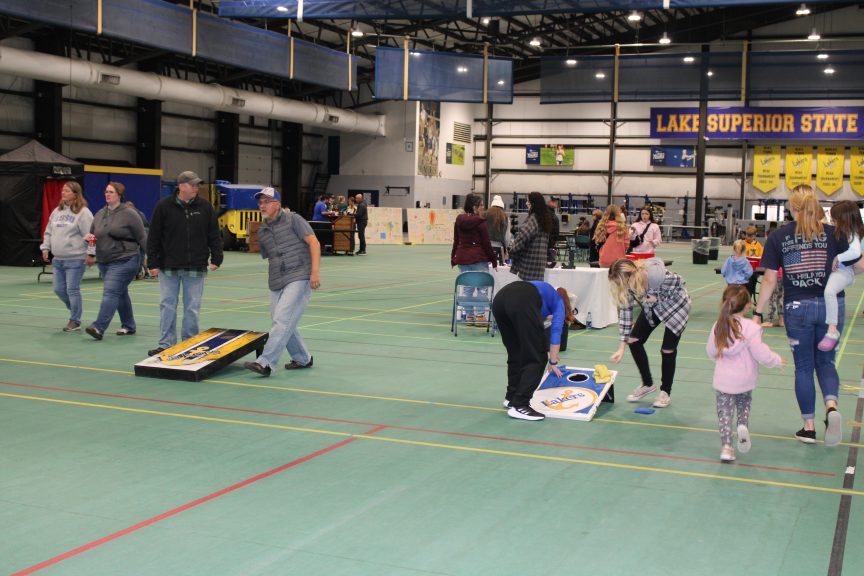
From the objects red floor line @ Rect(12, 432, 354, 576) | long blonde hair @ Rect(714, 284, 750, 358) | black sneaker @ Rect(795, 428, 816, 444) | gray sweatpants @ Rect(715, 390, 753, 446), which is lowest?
red floor line @ Rect(12, 432, 354, 576)

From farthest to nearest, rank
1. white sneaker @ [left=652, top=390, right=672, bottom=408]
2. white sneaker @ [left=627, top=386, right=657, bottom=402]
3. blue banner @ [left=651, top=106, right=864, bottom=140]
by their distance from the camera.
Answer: blue banner @ [left=651, top=106, right=864, bottom=140] < white sneaker @ [left=627, top=386, right=657, bottom=402] < white sneaker @ [left=652, top=390, right=672, bottom=408]

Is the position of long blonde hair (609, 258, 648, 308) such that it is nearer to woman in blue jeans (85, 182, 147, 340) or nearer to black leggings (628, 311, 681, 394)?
black leggings (628, 311, 681, 394)

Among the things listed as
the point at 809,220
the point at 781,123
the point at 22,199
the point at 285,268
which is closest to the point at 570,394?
the point at 809,220

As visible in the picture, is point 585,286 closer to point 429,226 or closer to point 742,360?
point 742,360

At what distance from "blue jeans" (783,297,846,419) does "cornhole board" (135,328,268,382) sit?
195 inches

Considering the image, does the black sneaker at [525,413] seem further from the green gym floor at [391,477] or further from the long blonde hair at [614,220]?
the long blonde hair at [614,220]

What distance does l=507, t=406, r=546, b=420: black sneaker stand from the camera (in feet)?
23.6

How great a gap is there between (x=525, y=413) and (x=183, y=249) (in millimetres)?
4127

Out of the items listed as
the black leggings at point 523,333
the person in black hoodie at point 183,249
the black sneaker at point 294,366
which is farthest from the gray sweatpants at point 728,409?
the person in black hoodie at point 183,249

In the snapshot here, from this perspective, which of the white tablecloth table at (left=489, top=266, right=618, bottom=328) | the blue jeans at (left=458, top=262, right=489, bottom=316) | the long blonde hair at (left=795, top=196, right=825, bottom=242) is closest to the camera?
the long blonde hair at (left=795, top=196, right=825, bottom=242)

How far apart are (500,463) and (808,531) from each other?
6.26 feet

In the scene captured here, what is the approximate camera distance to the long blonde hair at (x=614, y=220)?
1328 centimetres

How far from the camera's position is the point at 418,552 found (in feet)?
14.3

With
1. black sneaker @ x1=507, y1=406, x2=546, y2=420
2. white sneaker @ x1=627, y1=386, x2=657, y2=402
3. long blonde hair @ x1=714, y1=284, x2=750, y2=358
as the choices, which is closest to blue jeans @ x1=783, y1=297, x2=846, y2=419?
long blonde hair @ x1=714, y1=284, x2=750, y2=358
